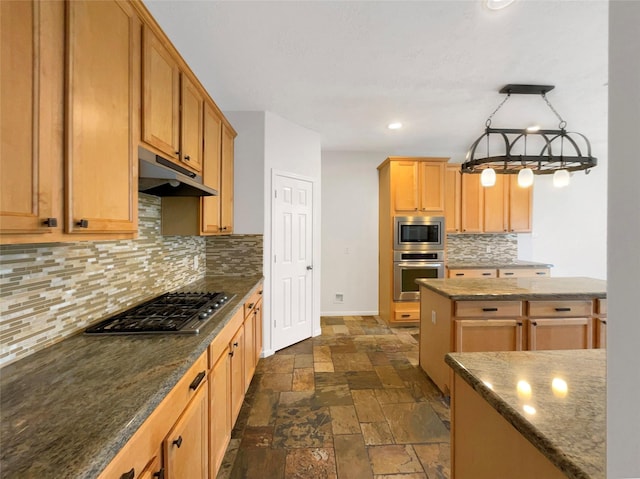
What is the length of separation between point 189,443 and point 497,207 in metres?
4.98

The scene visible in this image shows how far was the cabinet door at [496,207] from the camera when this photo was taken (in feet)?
15.0

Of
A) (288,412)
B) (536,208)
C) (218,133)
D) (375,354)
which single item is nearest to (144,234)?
(218,133)

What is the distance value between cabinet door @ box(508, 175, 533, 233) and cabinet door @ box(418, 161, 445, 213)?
123cm

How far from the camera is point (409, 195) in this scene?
4.29 meters

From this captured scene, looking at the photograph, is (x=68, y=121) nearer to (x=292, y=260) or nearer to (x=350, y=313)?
(x=292, y=260)

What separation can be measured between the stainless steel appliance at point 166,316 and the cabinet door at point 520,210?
458 centimetres

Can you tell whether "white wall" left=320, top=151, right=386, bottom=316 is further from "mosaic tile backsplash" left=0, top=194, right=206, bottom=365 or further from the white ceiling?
"mosaic tile backsplash" left=0, top=194, right=206, bottom=365

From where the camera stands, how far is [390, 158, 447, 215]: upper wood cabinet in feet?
14.0

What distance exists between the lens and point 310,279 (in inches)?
148

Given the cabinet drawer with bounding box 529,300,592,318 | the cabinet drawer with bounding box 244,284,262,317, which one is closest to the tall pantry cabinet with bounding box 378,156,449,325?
the cabinet drawer with bounding box 529,300,592,318

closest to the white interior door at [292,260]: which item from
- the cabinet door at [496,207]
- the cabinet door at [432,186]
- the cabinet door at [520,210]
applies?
the cabinet door at [432,186]

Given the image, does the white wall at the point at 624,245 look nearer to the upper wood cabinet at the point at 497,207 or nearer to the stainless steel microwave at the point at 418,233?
the stainless steel microwave at the point at 418,233

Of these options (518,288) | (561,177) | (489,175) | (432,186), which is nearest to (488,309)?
(518,288)

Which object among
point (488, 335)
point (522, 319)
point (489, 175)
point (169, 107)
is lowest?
point (488, 335)
